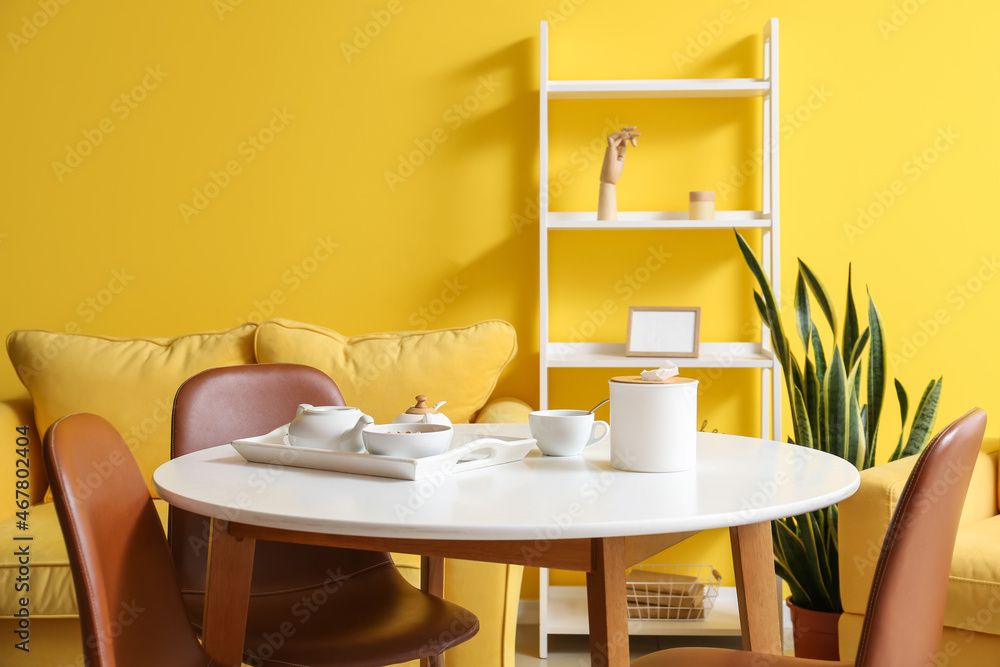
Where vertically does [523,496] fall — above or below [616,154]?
below

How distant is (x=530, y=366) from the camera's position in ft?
9.15

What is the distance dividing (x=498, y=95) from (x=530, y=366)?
0.89 m

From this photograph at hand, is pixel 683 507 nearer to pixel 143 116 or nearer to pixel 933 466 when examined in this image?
pixel 933 466

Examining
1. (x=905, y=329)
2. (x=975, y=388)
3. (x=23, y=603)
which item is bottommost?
(x=23, y=603)

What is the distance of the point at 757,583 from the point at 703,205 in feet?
4.74

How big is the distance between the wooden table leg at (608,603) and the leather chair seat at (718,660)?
0.14m

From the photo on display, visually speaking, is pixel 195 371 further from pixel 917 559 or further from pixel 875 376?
pixel 917 559

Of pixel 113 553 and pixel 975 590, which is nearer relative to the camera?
pixel 113 553

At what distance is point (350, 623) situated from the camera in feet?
4.44

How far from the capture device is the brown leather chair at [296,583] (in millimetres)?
1268

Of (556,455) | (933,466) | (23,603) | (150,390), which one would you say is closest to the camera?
(933,466)

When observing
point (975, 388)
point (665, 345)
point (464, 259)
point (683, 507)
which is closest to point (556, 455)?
point (683, 507)

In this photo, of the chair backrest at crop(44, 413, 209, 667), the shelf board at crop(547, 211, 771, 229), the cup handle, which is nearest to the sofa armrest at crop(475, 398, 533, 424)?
the shelf board at crop(547, 211, 771, 229)

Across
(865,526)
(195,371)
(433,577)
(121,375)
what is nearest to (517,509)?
(433,577)
